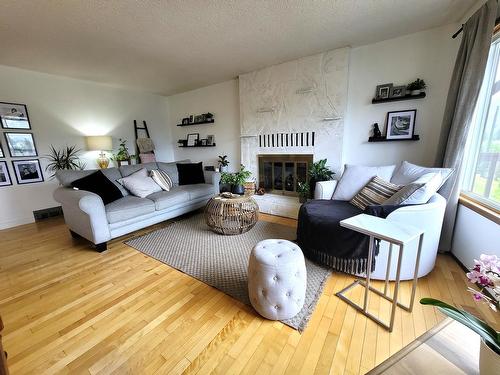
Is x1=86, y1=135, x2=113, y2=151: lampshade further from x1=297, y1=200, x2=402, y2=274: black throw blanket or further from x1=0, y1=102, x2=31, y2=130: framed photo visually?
x1=297, y1=200, x2=402, y2=274: black throw blanket

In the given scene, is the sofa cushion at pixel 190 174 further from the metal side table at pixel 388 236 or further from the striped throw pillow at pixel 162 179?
the metal side table at pixel 388 236

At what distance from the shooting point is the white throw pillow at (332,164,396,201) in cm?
240

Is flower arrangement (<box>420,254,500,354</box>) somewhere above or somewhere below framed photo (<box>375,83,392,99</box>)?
below

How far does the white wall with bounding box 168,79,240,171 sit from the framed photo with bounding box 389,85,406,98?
8.43ft

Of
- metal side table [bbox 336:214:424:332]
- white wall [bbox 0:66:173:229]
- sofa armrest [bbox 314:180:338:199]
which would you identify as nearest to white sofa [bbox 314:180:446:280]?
metal side table [bbox 336:214:424:332]

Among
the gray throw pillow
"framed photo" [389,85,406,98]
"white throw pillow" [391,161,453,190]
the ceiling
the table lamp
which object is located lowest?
the gray throw pillow

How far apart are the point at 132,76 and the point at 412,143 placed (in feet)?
14.7

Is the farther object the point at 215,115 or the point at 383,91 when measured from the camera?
the point at 215,115

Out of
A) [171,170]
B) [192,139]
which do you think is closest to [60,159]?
[171,170]

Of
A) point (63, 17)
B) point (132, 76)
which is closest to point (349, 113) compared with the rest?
point (63, 17)

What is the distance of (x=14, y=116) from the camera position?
3203 mm

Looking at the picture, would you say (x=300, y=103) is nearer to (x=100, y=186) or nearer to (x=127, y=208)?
(x=127, y=208)

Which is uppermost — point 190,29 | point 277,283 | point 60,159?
point 190,29

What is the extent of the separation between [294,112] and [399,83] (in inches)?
54.9
